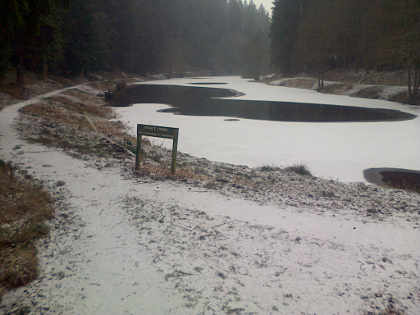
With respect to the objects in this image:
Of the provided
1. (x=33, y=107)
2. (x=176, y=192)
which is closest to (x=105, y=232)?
(x=176, y=192)

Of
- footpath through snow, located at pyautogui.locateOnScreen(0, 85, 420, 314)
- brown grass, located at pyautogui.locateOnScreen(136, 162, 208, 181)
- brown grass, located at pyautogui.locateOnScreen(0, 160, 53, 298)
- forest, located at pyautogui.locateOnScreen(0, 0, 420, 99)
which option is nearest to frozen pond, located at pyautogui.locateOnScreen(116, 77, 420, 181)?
brown grass, located at pyautogui.locateOnScreen(136, 162, 208, 181)

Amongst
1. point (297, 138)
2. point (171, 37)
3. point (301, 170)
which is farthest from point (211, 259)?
point (171, 37)

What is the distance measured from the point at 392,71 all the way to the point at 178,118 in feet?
122

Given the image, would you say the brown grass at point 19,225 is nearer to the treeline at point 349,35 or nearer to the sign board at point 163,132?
the sign board at point 163,132

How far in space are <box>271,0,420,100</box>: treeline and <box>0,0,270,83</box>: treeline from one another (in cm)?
3228

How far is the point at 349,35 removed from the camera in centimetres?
5447

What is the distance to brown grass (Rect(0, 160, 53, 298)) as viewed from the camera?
160 inches

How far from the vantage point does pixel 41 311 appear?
11.6 ft

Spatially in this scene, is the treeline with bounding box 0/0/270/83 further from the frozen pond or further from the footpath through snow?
the frozen pond

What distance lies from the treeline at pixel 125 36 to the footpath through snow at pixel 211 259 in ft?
16.5

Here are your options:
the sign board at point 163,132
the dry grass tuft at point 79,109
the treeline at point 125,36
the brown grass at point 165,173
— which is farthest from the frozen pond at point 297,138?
the treeline at point 125,36

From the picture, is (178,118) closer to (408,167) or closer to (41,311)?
(408,167)

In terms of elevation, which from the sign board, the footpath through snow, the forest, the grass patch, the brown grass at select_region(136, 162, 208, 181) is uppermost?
→ the forest

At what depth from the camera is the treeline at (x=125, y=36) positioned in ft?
42.2
